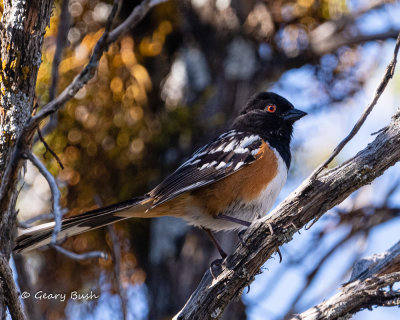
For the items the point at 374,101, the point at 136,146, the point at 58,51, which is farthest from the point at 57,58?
the point at 374,101

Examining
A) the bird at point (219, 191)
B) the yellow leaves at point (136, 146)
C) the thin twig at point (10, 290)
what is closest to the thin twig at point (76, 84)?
the thin twig at point (10, 290)

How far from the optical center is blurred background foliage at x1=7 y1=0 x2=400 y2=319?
301 centimetres

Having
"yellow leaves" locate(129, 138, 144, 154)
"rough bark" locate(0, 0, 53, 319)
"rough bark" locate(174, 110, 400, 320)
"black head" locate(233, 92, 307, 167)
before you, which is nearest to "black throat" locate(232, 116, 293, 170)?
"black head" locate(233, 92, 307, 167)

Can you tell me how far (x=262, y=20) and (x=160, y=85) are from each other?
712mm

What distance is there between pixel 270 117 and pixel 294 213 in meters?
1.20

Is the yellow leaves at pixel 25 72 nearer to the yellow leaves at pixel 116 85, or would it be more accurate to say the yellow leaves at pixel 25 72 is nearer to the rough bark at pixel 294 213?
the rough bark at pixel 294 213

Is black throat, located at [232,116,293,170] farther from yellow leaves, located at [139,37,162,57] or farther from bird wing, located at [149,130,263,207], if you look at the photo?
yellow leaves, located at [139,37,162,57]

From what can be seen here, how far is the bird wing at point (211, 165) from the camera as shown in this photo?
7.94 ft

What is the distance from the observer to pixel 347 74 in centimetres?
323

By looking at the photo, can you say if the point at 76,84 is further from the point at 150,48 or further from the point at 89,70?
the point at 150,48

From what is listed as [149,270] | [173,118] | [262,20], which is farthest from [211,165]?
[262,20]

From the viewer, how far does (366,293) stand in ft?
5.10

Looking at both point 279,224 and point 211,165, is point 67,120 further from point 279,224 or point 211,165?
point 279,224

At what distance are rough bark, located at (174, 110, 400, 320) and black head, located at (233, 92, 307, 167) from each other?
40.2 inches
